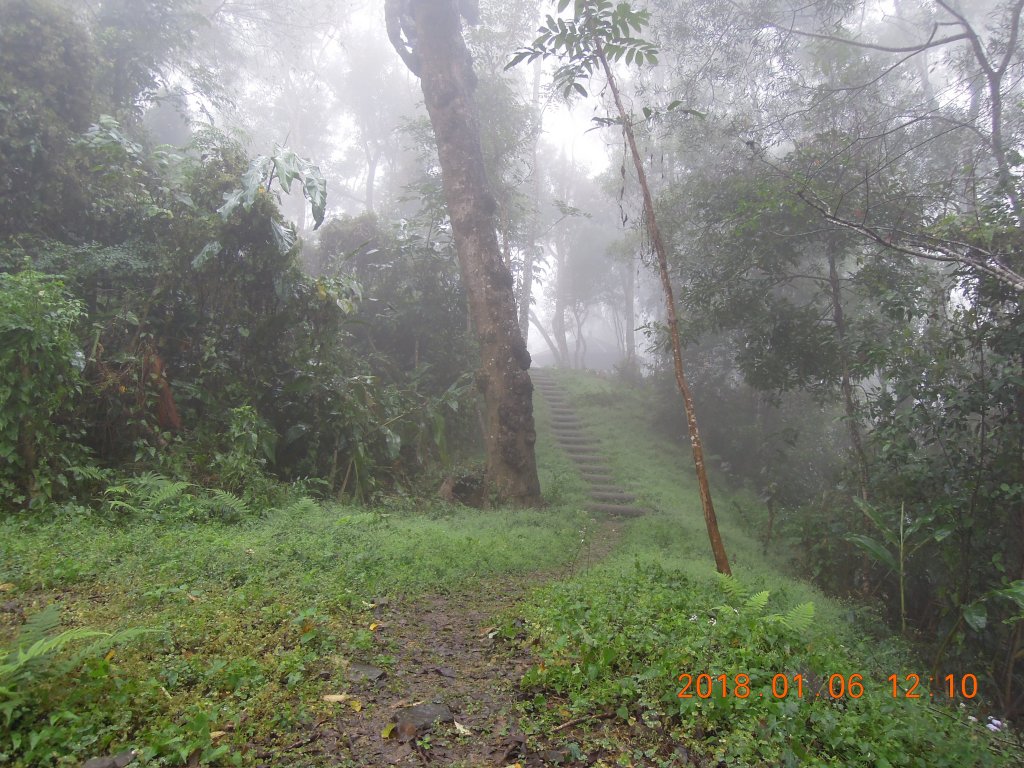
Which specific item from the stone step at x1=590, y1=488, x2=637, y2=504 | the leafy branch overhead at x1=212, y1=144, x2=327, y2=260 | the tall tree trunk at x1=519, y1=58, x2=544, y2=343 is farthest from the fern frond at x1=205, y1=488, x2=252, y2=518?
the tall tree trunk at x1=519, y1=58, x2=544, y2=343

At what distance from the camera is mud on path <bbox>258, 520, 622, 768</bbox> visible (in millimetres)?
2562

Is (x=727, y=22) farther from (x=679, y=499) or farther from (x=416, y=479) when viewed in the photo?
(x=416, y=479)

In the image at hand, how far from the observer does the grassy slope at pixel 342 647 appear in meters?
2.49

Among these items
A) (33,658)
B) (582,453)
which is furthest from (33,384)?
(582,453)

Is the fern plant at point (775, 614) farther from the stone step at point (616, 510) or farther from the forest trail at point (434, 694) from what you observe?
the stone step at point (616, 510)

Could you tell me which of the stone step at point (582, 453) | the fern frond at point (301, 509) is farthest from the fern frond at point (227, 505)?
the stone step at point (582, 453)

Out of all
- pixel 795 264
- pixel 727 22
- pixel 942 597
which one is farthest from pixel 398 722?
pixel 727 22

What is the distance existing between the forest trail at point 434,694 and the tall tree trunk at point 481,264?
3.71m

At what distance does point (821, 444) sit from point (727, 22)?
344 inches

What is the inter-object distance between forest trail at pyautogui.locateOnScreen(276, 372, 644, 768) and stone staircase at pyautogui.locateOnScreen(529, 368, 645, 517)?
202 inches

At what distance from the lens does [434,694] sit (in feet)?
10.3

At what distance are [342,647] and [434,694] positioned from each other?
0.59 metres

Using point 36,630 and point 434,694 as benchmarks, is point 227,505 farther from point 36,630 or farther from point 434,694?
point 434,694

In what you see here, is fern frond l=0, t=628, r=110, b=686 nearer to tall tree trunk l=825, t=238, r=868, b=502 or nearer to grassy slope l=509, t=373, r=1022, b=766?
grassy slope l=509, t=373, r=1022, b=766
